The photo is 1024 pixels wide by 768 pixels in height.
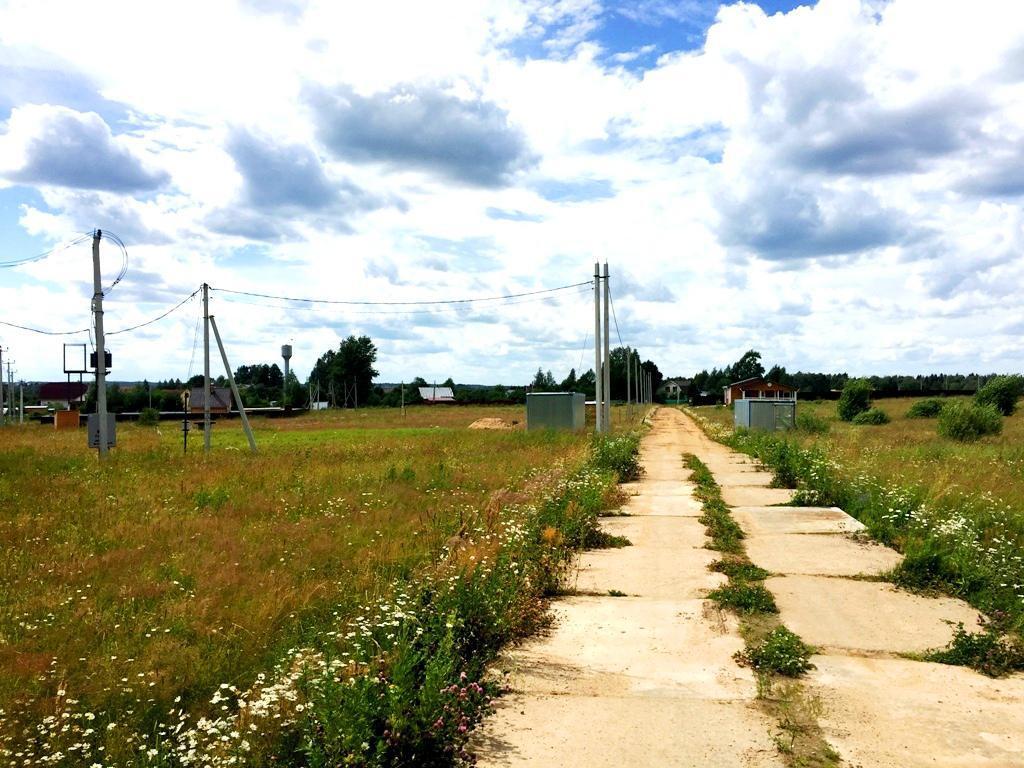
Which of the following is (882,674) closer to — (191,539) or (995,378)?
(191,539)

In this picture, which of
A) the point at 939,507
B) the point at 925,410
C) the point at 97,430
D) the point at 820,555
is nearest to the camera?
the point at 820,555

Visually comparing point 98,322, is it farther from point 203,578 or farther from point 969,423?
point 969,423

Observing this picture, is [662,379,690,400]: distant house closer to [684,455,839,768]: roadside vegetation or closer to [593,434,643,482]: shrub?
[593,434,643,482]: shrub

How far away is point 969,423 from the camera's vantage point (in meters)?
31.5

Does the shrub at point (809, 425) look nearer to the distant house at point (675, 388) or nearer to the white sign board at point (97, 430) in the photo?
the white sign board at point (97, 430)

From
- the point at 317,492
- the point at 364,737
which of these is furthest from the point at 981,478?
the point at 364,737

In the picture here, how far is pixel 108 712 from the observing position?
4824 mm

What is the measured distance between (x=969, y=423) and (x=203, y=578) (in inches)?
1248

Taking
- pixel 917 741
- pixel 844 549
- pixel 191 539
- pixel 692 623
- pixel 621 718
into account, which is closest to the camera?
pixel 917 741

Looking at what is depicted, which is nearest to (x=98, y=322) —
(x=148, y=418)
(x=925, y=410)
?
(x=148, y=418)

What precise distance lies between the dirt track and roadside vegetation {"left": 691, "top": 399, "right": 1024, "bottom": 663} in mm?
361

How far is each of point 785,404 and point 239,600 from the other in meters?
33.1

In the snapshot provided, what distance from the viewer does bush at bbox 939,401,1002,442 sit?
31219 mm

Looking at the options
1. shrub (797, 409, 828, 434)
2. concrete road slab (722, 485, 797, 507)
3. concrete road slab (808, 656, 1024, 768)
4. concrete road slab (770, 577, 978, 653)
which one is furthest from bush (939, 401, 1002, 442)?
concrete road slab (808, 656, 1024, 768)
